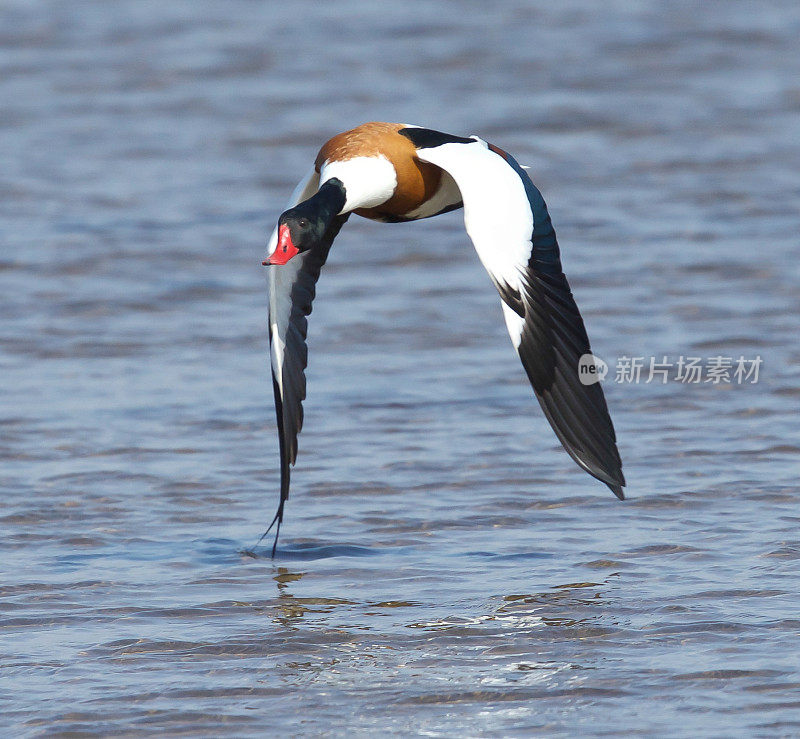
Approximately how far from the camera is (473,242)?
6074 mm

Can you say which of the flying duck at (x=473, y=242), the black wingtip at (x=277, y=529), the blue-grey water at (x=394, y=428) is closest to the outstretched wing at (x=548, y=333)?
the flying duck at (x=473, y=242)

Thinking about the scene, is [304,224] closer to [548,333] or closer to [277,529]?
[548,333]

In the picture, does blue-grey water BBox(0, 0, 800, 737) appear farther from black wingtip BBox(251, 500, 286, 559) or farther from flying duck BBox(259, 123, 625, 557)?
flying duck BBox(259, 123, 625, 557)

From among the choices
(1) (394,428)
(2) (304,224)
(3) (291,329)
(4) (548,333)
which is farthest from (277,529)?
(1) (394,428)

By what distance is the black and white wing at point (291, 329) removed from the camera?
6.33 meters

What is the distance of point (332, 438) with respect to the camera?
751 cm

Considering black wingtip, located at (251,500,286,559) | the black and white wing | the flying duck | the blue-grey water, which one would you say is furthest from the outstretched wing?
black wingtip, located at (251,500,286,559)

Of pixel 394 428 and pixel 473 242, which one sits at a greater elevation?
pixel 473 242

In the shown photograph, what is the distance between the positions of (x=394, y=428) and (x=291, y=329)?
4.14 ft

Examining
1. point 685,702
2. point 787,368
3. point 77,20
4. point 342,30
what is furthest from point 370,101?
point 685,702

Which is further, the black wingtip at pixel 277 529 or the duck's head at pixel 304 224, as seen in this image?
the black wingtip at pixel 277 529

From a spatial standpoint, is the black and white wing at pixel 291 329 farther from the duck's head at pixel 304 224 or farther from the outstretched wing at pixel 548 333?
the outstretched wing at pixel 548 333

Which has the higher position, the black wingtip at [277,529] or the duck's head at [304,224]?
the duck's head at [304,224]

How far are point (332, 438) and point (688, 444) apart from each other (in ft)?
5.33
